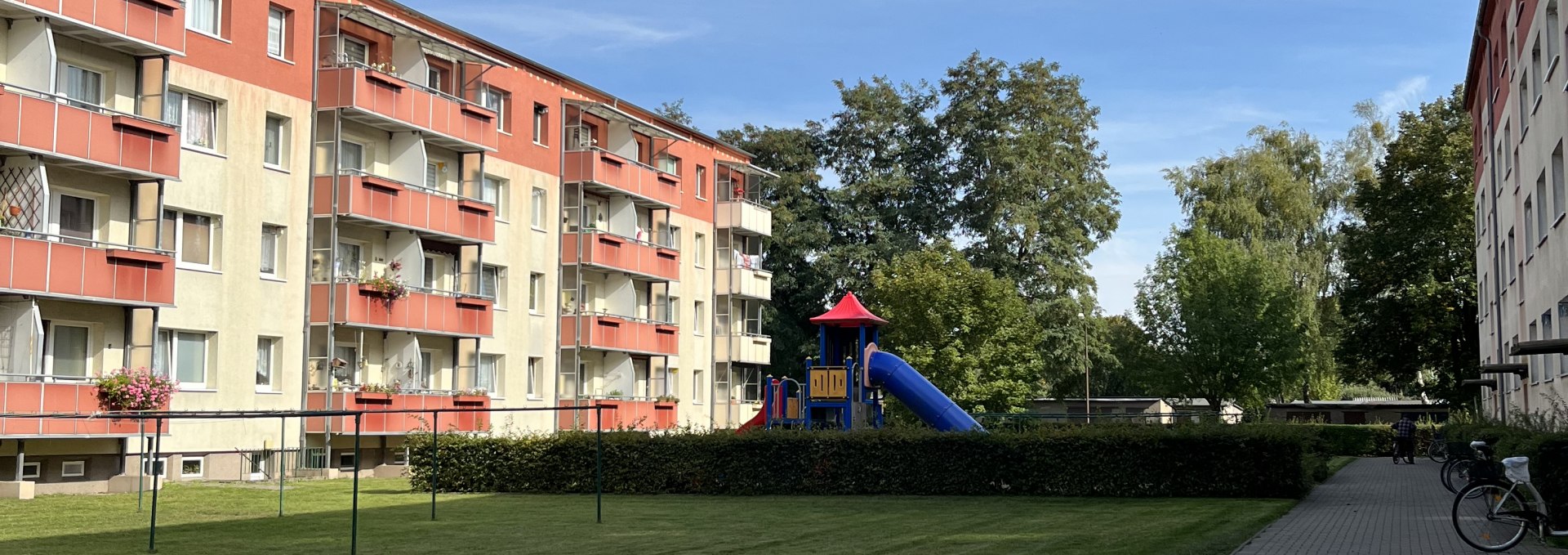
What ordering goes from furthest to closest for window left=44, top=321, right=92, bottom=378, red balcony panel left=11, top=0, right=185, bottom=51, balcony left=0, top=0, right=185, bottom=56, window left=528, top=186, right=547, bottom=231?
1. window left=528, top=186, right=547, bottom=231
2. window left=44, top=321, right=92, bottom=378
3. red balcony panel left=11, top=0, right=185, bottom=51
4. balcony left=0, top=0, right=185, bottom=56

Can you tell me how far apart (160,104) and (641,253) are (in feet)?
73.3

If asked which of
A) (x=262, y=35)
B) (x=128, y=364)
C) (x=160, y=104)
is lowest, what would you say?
(x=128, y=364)

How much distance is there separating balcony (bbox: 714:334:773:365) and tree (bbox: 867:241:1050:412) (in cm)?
537

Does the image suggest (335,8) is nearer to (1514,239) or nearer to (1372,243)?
(1514,239)

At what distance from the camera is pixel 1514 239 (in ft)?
116

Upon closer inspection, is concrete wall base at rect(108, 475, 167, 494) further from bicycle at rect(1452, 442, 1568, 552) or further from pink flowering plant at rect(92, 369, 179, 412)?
bicycle at rect(1452, 442, 1568, 552)

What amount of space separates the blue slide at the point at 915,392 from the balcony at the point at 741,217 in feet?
64.3

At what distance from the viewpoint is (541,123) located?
47.1 m

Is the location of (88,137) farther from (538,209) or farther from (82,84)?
(538,209)

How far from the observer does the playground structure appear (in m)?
37.2

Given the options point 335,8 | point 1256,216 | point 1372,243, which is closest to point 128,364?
point 335,8

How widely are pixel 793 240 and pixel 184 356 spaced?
36415 mm

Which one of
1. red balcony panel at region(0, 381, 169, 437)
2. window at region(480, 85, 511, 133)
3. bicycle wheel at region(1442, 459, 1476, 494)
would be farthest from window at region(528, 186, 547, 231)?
bicycle wheel at region(1442, 459, 1476, 494)

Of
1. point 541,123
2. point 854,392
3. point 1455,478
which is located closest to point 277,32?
point 541,123
